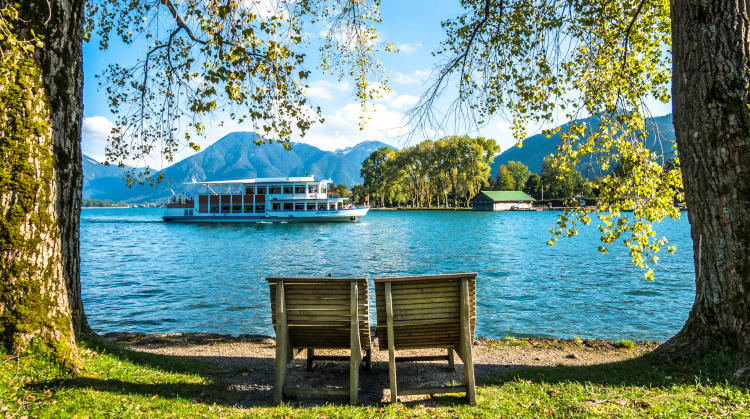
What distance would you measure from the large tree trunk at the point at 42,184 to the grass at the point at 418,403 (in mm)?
331

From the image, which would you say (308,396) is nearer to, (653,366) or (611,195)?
(653,366)

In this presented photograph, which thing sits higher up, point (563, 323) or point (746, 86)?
point (746, 86)

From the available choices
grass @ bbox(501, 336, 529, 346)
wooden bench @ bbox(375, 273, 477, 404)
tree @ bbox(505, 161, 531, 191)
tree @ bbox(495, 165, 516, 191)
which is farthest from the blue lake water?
tree @ bbox(505, 161, 531, 191)

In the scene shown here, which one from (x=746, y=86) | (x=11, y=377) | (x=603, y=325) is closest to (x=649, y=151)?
(x=746, y=86)

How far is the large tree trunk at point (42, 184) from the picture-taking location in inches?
149

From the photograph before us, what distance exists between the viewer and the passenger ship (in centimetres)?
5831

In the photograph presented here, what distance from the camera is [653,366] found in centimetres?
435

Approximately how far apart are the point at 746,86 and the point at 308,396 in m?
4.98

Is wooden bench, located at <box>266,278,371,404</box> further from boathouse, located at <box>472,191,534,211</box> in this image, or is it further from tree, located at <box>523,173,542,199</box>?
tree, located at <box>523,173,542,199</box>

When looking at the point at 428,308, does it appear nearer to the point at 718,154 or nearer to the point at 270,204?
the point at 718,154

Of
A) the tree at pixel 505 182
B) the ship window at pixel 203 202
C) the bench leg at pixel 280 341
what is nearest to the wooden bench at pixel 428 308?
the bench leg at pixel 280 341

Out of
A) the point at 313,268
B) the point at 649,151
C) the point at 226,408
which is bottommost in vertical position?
the point at 313,268

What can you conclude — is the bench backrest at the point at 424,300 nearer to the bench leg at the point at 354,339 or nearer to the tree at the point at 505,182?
the bench leg at the point at 354,339

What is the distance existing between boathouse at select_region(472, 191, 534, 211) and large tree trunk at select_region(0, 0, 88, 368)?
10420 cm
